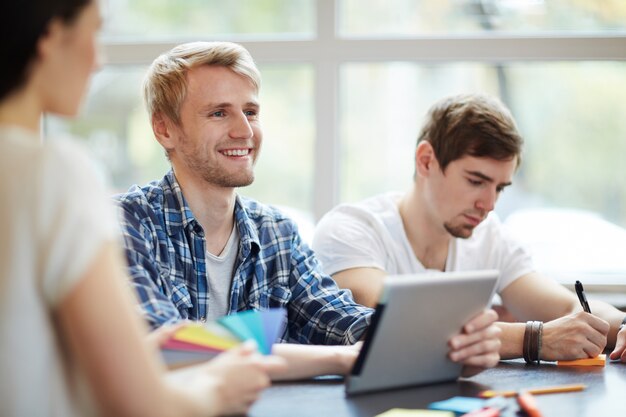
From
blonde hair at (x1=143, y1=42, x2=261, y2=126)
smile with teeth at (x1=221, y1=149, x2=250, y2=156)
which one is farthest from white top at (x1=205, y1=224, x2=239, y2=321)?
blonde hair at (x1=143, y1=42, x2=261, y2=126)

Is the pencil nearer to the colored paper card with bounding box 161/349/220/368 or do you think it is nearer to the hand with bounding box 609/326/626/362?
the hand with bounding box 609/326/626/362

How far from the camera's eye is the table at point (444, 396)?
147 centimetres

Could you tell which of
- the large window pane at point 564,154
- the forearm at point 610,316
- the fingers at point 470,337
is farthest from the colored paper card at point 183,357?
the large window pane at point 564,154

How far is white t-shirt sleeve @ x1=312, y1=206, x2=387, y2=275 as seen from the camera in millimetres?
2494

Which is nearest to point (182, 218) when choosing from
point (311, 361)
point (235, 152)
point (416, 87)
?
point (235, 152)

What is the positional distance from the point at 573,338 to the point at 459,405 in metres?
0.61

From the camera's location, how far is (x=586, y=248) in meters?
3.24

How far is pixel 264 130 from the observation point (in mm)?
3443

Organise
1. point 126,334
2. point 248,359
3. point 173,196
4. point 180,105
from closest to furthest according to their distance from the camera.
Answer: point 126,334 < point 248,359 < point 173,196 < point 180,105

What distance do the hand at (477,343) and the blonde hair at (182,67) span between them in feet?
3.10

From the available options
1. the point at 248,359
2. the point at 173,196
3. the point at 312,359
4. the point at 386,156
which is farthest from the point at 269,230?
the point at 386,156

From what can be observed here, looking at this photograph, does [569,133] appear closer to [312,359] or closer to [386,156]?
[386,156]

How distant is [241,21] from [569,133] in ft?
4.46

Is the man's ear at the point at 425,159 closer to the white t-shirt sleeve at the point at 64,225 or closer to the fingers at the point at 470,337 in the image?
the fingers at the point at 470,337
